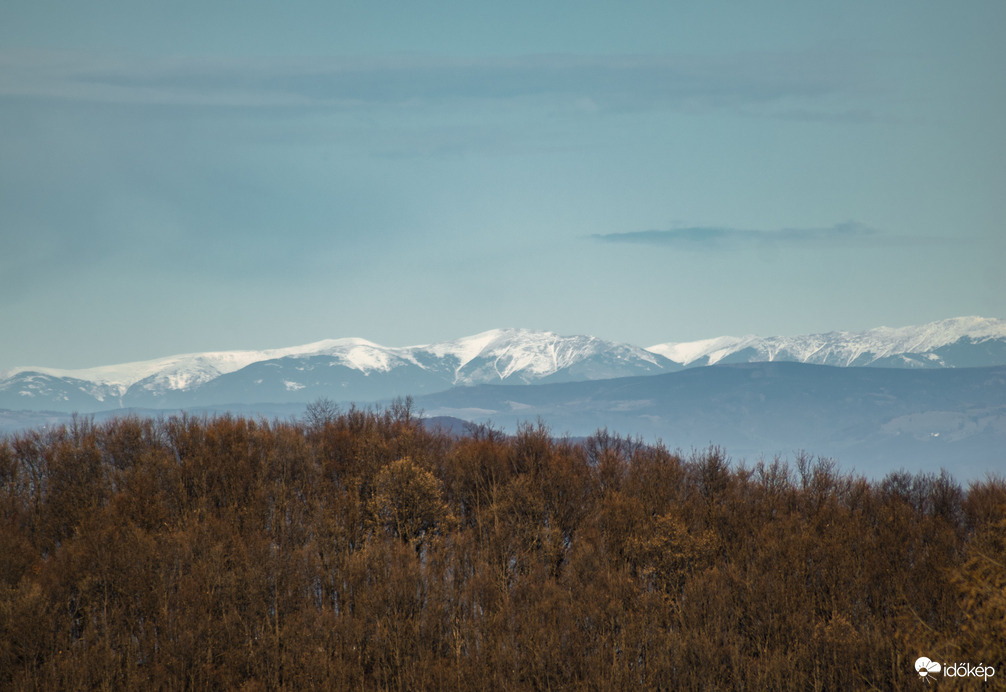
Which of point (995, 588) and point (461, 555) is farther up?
point (995, 588)

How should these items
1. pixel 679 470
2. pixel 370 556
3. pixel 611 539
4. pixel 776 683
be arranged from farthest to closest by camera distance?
pixel 679 470, pixel 611 539, pixel 370 556, pixel 776 683

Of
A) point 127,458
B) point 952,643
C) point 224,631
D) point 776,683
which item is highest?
point 127,458

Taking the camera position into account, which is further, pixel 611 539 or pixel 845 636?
pixel 611 539

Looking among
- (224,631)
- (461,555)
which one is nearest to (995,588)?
(461,555)

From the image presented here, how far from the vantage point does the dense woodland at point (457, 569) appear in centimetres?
1642

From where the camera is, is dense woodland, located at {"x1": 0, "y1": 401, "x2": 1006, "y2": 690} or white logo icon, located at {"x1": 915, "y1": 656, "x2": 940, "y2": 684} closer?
white logo icon, located at {"x1": 915, "y1": 656, "x2": 940, "y2": 684}

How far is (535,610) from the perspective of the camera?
18703 millimetres

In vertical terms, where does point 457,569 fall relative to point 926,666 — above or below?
above

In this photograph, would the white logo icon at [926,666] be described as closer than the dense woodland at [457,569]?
Yes

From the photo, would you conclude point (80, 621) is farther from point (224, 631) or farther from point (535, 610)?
point (535, 610)

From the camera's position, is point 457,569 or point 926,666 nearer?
point 926,666

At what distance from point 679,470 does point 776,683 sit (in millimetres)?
15228

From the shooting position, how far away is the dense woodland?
1642 centimetres

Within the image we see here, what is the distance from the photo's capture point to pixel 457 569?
21.4 m
